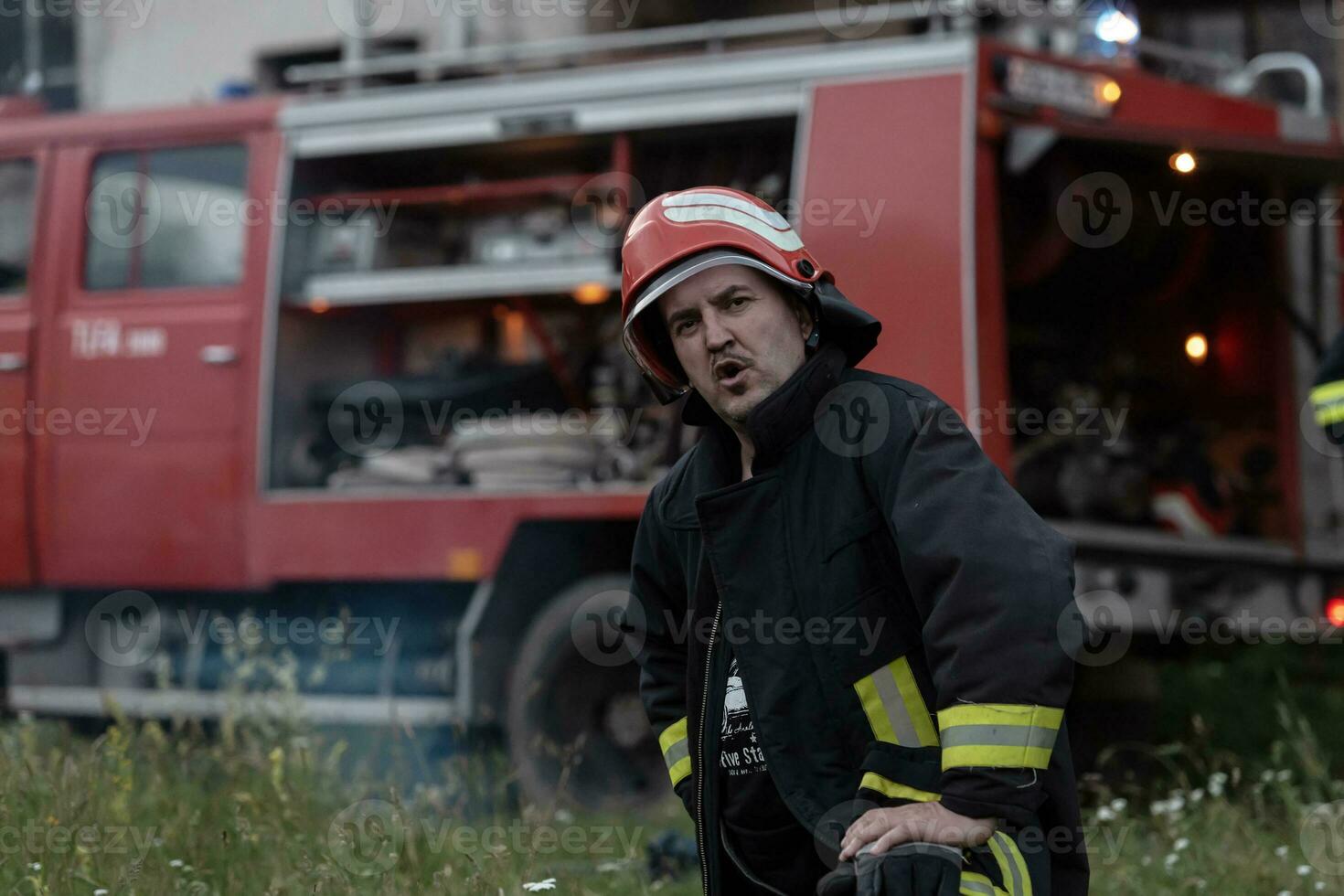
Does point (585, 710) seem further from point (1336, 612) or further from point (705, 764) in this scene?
point (705, 764)

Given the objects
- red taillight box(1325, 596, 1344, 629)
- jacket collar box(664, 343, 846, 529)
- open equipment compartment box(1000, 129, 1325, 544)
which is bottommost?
red taillight box(1325, 596, 1344, 629)

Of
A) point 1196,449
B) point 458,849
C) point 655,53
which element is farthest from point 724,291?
point 655,53

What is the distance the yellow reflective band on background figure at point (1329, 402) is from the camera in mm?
4141

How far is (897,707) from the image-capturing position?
212 centimetres

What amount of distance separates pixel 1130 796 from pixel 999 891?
12.6ft

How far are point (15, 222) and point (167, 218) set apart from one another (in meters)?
0.82

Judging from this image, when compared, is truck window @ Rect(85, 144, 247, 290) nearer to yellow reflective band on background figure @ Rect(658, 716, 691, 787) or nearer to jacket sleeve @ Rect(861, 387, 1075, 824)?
yellow reflective band on background figure @ Rect(658, 716, 691, 787)

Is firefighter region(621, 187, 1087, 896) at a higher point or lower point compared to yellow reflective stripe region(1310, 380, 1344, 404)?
lower

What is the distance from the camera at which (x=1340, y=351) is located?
13.8 feet

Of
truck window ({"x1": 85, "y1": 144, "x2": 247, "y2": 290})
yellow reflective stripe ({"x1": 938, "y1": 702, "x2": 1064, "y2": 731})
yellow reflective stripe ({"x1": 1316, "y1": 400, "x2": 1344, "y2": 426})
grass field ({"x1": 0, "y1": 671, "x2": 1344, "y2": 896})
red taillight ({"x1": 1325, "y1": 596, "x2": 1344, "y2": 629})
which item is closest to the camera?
yellow reflective stripe ({"x1": 938, "y1": 702, "x2": 1064, "y2": 731})

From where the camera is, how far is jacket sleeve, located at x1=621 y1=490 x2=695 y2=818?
8.57 feet

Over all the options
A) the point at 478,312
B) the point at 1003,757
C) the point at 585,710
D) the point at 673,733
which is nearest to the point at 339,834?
the point at 673,733

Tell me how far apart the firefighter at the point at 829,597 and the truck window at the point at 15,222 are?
4948 millimetres

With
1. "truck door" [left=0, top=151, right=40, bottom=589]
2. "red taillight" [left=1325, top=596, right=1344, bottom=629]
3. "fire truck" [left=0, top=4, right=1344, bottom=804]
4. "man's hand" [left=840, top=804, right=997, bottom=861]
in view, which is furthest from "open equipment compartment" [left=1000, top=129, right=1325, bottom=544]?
"truck door" [left=0, top=151, right=40, bottom=589]
